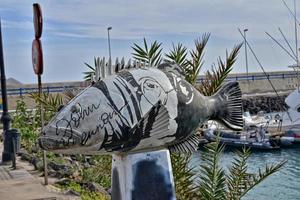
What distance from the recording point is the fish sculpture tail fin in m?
3.72

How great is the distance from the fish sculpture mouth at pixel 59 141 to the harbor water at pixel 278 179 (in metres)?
7.46

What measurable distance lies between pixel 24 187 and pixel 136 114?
21.7ft

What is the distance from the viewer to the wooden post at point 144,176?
3553 millimetres

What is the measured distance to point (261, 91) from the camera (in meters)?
45.4

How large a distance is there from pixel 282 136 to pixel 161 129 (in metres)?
22.1

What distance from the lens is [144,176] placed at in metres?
3.56

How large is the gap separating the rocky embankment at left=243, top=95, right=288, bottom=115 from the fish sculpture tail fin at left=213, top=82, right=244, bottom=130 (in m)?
36.6

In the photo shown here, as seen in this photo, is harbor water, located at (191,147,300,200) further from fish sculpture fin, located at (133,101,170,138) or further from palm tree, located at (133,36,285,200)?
fish sculpture fin, located at (133,101,170,138)

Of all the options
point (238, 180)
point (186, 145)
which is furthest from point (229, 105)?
point (238, 180)

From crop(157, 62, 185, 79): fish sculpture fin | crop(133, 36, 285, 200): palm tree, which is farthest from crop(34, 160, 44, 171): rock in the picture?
crop(157, 62, 185, 79): fish sculpture fin

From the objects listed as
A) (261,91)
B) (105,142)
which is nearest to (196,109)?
(105,142)

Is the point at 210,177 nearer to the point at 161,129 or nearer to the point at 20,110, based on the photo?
the point at 161,129

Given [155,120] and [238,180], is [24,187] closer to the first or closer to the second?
[238,180]

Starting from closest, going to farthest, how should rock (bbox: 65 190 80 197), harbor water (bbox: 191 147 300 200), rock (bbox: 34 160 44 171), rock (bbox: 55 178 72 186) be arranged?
rock (bbox: 65 190 80 197)
rock (bbox: 55 178 72 186)
rock (bbox: 34 160 44 171)
harbor water (bbox: 191 147 300 200)
